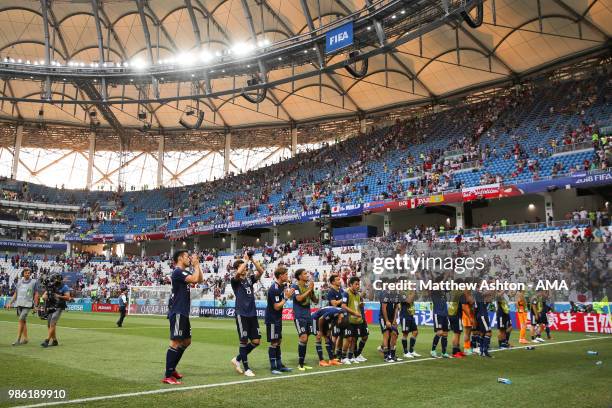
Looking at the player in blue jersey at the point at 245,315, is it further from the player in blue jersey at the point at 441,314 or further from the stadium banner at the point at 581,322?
the stadium banner at the point at 581,322

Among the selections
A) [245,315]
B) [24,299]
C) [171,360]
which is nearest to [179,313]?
[171,360]

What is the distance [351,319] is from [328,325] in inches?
21.9

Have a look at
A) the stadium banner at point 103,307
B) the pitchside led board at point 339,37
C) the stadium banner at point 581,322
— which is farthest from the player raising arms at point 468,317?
the stadium banner at point 103,307

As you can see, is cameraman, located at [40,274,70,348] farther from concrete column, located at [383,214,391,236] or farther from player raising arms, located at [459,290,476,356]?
concrete column, located at [383,214,391,236]

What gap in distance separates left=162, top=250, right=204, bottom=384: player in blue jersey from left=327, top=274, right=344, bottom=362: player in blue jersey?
3685 mm

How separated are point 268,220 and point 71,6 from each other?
26575 millimetres

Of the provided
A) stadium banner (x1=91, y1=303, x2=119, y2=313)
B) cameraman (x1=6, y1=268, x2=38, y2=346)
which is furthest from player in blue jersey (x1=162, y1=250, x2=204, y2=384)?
stadium banner (x1=91, y1=303, x2=119, y2=313)

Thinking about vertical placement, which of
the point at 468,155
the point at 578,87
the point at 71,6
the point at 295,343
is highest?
the point at 71,6

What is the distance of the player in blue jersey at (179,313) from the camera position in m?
8.55

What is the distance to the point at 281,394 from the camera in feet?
25.3

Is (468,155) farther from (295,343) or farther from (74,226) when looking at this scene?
(74,226)

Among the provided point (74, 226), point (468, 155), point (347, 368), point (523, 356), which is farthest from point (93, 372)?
point (74, 226)

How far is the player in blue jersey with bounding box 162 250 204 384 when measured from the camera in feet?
28.1

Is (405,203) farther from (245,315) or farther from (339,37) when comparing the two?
(245,315)
